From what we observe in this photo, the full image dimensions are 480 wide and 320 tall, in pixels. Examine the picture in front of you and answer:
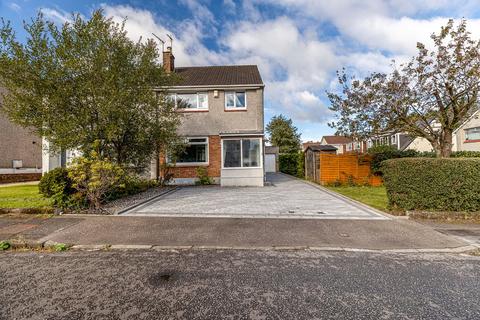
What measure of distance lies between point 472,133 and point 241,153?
81.7 ft

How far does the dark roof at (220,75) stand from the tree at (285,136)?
24670 mm

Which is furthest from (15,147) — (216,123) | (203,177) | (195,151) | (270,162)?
(270,162)

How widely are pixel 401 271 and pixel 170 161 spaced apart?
13.1 meters

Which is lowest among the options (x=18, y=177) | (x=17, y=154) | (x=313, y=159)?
(x=18, y=177)

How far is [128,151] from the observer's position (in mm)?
10398

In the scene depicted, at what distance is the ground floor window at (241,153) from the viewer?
1388 centimetres

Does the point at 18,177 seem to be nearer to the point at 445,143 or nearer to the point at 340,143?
the point at 445,143

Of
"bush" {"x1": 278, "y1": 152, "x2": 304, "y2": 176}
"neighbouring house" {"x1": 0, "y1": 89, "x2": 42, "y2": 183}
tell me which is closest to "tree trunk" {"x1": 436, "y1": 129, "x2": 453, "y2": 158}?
"bush" {"x1": 278, "y1": 152, "x2": 304, "y2": 176}

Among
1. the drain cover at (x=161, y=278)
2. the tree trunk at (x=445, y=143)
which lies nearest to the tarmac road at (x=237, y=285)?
the drain cover at (x=161, y=278)

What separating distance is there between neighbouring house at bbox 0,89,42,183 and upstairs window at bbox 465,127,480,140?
127ft

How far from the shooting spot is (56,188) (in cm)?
731

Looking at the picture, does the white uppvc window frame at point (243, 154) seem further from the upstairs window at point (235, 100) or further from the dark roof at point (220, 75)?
the dark roof at point (220, 75)

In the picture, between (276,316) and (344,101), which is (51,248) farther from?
(344,101)

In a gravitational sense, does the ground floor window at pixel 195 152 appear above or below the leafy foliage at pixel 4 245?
above
